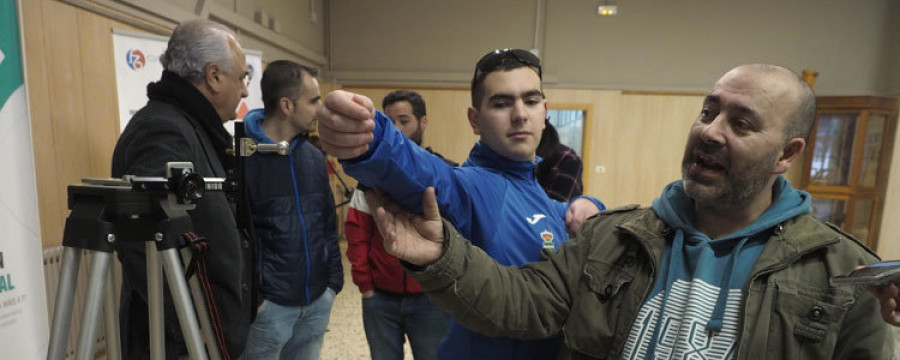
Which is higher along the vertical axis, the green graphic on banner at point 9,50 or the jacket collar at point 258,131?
the green graphic on banner at point 9,50

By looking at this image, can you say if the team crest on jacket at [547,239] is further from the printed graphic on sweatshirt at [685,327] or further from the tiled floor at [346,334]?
the tiled floor at [346,334]

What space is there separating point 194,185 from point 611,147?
17.5 ft

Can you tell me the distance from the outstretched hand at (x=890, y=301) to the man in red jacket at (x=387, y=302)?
1396 millimetres

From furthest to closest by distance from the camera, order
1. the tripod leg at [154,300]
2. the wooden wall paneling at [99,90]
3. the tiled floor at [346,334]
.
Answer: the tiled floor at [346,334] → the wooden wall paneling at [99,90] → the tripod leg at [154,300]

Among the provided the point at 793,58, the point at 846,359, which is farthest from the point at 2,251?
the point at 793,58

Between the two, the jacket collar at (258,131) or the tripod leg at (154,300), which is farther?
the jacket collar at (258,131)

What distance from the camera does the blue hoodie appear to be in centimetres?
88

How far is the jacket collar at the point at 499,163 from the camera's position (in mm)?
1078

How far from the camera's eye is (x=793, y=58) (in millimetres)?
5137

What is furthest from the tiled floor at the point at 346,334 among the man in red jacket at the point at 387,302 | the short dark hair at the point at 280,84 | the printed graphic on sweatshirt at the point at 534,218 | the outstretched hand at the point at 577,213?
the printed graphic on sweatshirt at the point at 534,218

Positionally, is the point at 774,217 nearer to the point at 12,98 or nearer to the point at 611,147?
the point at 12,98

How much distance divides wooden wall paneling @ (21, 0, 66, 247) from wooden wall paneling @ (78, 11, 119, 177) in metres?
0.20

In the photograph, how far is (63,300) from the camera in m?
0.84

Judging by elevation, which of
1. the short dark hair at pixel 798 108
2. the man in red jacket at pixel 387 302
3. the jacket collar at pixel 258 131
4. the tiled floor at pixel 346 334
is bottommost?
the tiled floor at pixel 346 334
